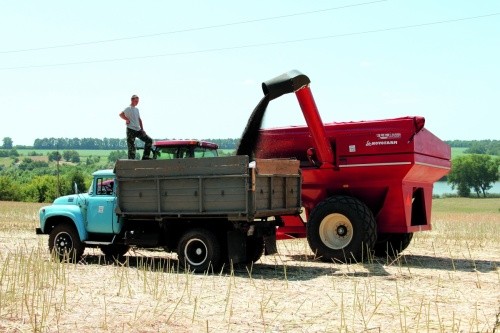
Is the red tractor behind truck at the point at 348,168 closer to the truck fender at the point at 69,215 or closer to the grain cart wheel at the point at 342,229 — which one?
the grain cart wheel at the point at 342,229

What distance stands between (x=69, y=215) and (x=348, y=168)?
18.1 ft

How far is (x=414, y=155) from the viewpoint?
42.0ft

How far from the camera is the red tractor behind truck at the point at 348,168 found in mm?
12828

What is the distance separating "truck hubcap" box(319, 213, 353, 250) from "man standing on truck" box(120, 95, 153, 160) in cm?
375

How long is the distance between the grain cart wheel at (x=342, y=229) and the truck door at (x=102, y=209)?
3796 millimetres

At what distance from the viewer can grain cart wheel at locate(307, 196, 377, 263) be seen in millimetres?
12719

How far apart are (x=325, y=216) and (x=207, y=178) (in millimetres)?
2891

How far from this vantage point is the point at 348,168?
13422mm

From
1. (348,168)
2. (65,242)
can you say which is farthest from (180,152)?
(348,168)

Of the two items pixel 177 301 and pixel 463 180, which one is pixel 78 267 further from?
pixel 463 180

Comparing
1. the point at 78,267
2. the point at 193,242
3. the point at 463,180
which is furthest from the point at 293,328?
the point at 463,180

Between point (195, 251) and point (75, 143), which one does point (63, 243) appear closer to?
point (195, 251)

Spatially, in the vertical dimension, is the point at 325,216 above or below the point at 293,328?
above

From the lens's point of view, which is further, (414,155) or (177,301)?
(414,155)
